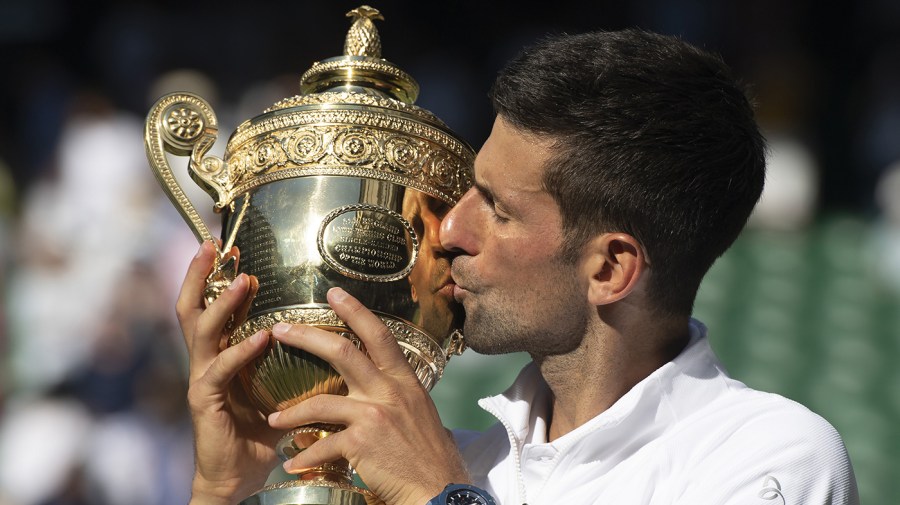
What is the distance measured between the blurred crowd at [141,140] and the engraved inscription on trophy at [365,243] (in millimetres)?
5078

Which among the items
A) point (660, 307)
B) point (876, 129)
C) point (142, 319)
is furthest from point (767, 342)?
point (660, 307)

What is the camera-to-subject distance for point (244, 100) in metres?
10.1

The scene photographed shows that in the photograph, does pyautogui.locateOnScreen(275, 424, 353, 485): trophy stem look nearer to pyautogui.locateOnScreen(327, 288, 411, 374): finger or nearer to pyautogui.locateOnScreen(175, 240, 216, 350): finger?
pyautogui.locateOnScreen(327, 288, 411, 374): finger

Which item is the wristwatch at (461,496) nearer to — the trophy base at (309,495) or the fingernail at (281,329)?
the trophy base at (309,495)

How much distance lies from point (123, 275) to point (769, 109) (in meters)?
4.39

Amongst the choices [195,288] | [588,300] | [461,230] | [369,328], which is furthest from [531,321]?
[195,288]

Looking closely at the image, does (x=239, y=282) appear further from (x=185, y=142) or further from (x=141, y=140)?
(x=141, y=140)

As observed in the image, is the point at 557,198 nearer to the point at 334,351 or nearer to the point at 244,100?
the point at 334,351

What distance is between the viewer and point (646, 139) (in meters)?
2.60

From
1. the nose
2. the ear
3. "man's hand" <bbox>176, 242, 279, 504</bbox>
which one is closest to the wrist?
"man's hand" <bbox>176, 242, 279, 504</bbox>

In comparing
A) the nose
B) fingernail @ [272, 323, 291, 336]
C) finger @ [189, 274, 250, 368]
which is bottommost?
fingernail @ [272, 323, 291, 336]

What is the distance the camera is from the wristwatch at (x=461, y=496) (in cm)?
242

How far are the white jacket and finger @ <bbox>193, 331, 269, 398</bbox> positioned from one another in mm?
552

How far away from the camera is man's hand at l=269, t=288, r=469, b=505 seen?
2484 mm
